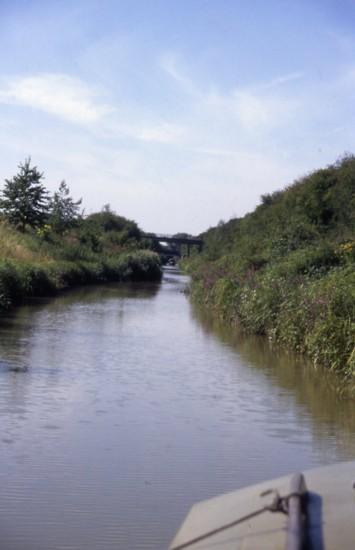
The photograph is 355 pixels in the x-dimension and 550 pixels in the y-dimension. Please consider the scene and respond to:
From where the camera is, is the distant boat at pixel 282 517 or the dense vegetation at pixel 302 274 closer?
the distant boat at pixel 282 517

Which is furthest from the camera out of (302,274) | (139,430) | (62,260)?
(62,260)

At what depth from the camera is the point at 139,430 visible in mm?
10242

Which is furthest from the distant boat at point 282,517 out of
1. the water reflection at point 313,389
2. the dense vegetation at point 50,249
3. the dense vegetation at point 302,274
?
the dense vegetation at point 50,249

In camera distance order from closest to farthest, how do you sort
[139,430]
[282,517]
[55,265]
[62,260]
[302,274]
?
[282,517], [139,430], [302,274], [55,265], [62,260]

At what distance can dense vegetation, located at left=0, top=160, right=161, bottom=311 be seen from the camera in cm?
3234

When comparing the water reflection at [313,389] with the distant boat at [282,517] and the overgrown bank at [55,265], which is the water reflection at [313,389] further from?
the overgrown bank at [55,265]

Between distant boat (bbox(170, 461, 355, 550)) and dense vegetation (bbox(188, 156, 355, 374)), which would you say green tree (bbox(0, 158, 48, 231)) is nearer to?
dense vegetation (bbox(188, 156, 355, 374))

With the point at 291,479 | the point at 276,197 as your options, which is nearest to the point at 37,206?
the point at 276,197

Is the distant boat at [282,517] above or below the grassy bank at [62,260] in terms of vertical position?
below

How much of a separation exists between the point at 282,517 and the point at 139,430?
22.9ft

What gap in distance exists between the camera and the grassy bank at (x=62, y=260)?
99.3 feet

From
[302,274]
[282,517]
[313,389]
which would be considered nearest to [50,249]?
[302,274]

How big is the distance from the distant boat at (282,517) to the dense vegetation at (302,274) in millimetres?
10440

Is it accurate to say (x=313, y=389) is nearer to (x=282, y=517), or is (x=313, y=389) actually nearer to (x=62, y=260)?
(x=282, y=517)
